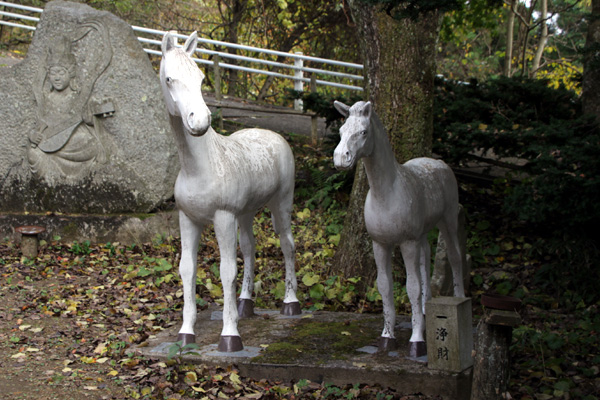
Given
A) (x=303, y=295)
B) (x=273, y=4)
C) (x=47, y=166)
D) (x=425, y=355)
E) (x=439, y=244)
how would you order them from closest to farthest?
(x=425, y=355) → (x=439, y=244) → (x=303, y=295) → (x=47, y=166) → (x=273, y=4)

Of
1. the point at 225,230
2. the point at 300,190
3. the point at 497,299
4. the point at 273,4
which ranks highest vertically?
the point at 273,4

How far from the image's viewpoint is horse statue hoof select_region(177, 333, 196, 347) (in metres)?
4.68

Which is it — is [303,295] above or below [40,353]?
above

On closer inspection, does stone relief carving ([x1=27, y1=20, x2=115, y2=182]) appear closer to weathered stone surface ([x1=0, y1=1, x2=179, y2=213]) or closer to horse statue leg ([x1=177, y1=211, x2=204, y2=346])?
weathered stone surface ([x1=0, y1=1, x2=179, y2=213])

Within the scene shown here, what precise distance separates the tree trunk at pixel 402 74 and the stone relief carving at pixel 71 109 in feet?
11.2

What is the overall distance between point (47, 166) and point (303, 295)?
148 inches

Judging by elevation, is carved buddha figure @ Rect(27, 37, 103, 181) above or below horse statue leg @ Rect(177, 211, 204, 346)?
above

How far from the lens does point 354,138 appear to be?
3.98m

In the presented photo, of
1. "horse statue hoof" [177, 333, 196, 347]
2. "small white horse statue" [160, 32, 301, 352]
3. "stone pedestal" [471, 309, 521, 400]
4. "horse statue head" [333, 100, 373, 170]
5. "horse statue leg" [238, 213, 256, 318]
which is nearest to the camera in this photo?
"stone pedestal" [471, 309, 521, 400]

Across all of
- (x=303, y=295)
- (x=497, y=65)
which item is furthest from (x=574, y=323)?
(x=497, y=65)

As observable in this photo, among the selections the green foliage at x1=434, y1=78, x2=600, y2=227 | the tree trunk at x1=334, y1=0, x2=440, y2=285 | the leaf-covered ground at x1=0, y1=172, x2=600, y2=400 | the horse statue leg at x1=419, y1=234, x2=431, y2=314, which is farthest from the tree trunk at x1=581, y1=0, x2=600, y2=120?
the horse statue leg at x1=419, y1=234, x2=431, y2=314

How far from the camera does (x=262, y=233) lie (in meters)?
8.21

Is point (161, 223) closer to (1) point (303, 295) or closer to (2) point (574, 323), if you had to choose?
(1) point (303, 295)

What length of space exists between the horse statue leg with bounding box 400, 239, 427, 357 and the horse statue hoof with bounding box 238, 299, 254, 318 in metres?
1.58
